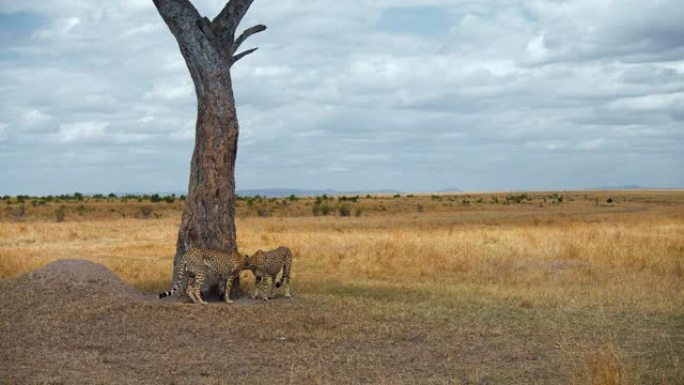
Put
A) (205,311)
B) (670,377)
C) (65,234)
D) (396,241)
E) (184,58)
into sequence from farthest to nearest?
(65,234) → (396,241) → (184,58) → (205,311) → (670,377)

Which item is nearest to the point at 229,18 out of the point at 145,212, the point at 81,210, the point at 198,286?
the point at 198,286

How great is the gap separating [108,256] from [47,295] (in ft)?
31.9

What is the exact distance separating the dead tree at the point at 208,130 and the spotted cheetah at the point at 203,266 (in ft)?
2.40

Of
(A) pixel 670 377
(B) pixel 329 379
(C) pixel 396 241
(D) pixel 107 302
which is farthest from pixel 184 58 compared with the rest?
(C) pixel 396 241

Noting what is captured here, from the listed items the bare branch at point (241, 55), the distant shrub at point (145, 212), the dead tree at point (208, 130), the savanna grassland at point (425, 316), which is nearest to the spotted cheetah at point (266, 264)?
the savanna grassland at point (425, 316)

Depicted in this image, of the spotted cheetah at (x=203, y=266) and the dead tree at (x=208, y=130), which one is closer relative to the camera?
the spotted cheetah at (x=203, y=266)

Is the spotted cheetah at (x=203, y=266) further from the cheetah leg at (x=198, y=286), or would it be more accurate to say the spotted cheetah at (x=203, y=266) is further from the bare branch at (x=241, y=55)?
the bare branch at (x=241, y=55)

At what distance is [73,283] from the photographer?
47.0ft

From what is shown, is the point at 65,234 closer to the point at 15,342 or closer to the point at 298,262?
the point at 298,262

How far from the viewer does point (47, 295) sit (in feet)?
45.4

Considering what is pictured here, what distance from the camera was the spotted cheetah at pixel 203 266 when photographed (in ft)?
45.6

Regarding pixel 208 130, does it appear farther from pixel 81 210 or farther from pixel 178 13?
pixel 81 210

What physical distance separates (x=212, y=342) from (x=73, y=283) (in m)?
4.16

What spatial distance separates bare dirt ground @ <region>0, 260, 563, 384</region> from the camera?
30.8 feet
